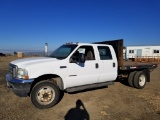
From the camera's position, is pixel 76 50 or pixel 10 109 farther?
pixel 76 50

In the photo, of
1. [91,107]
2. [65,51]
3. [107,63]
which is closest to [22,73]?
[65,51]

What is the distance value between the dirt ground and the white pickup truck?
43 cm

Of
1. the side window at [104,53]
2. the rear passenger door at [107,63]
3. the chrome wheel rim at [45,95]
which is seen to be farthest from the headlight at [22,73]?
the side window at [104,53]

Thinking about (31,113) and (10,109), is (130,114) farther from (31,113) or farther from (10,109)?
(10,109)

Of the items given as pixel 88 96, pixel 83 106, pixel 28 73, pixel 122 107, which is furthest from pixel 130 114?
pixel 28 73

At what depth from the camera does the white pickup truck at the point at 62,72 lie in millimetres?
4820

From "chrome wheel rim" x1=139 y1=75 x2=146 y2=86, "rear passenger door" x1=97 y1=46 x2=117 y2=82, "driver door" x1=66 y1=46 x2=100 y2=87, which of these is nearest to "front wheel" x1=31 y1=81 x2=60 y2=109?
"driver door" x1=66 y1=46 x2=100 y2=87

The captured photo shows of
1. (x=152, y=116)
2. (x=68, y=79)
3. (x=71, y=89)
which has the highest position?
(x=68, y=79)

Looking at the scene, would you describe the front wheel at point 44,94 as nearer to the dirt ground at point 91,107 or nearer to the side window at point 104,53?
the dirt ground at point 91,107

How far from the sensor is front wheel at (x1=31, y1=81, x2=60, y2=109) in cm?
495

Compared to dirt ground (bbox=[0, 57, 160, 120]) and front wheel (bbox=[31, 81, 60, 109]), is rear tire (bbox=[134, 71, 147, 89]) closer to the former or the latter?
dirt ground (bbox=[0, 57, 160, 120])

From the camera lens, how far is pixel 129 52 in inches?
1393

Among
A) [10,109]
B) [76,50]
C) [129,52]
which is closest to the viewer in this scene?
[10,109]

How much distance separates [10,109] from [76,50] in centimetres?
282
